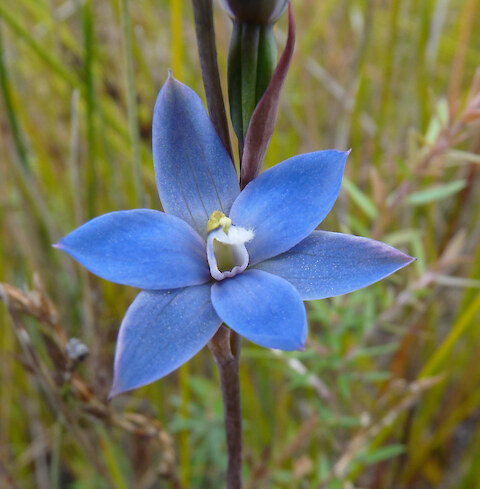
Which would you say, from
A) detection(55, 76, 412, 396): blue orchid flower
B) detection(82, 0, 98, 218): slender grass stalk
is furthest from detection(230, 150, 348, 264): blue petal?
detection(82, 0, 98, 218): slender grass stalk

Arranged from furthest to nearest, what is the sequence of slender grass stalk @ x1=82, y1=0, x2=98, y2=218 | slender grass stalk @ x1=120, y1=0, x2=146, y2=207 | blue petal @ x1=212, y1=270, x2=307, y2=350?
1. slender grass stalk @ x1=82, y1=0, x2=98, y2=218
2. slender grass stalk @ x1=120, y1=0, x2=146, y2=207
3. blue petal @ x1=212, y1=270, x2=307, y2=350

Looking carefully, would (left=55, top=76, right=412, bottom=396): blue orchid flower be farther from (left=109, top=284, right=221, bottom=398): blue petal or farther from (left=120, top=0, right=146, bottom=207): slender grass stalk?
(left=120, top=0, right=146, bottom=207): slender grass stalk

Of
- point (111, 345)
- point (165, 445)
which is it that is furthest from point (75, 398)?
point (111, 345)

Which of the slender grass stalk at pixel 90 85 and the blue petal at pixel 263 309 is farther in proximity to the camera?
the slender grass stalk at pixel 90 85

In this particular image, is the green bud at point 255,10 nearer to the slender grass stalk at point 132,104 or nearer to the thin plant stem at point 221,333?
the thin plant stem at point 221,333

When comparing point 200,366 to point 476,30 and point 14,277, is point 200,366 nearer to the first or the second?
point 14,277

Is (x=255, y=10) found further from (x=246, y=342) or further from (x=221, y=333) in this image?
(x=246, y=342)

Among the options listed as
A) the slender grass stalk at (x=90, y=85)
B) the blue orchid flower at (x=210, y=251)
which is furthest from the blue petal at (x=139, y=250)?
the slender grass stalk at (x=90, y=85)
